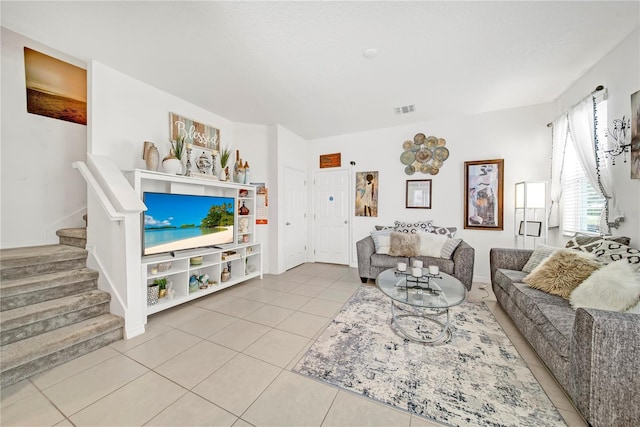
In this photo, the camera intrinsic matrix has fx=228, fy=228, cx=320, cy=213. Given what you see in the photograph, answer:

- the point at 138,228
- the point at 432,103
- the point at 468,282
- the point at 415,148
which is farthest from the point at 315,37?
the point at 468,282

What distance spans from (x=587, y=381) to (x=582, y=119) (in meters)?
2.84

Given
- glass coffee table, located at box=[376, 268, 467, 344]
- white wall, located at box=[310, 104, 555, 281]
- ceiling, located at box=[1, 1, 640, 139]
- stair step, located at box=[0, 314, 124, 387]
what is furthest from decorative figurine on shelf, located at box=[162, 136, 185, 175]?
white wall, located at box=[310, 104, 555, 281]

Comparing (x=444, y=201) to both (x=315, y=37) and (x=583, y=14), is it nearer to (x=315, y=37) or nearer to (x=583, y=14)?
(x=583, y=14)

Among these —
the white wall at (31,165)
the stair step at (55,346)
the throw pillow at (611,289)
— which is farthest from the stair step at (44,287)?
the throw pillow at (611,289)

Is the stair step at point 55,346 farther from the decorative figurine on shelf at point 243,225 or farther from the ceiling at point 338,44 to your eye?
the ceiling at point 338,44

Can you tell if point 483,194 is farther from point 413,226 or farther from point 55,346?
point 55,346

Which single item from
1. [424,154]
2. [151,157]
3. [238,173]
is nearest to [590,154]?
[424,154]

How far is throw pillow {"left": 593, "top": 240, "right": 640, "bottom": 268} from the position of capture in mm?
1721

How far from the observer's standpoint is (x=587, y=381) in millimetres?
1168

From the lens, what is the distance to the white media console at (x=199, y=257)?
237 centimetres

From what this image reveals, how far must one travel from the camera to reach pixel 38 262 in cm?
204

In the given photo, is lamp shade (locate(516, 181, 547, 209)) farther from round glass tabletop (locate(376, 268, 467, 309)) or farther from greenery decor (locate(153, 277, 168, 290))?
greenery decor (locate(153, 277, 168, 290))

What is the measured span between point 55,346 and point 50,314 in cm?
31

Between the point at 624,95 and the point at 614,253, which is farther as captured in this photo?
the point at 624,95
